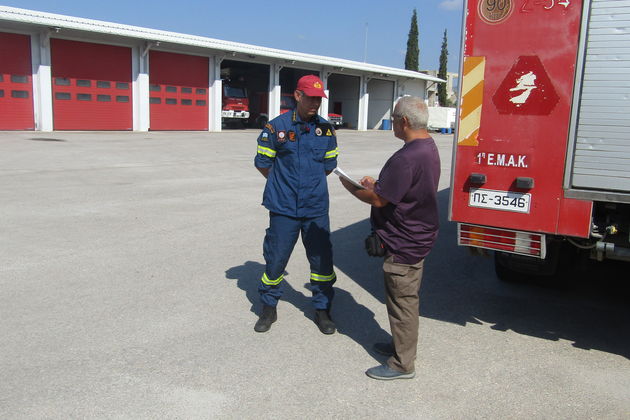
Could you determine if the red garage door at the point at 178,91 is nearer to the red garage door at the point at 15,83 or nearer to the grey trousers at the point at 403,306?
the red garage door at the point at 15,83

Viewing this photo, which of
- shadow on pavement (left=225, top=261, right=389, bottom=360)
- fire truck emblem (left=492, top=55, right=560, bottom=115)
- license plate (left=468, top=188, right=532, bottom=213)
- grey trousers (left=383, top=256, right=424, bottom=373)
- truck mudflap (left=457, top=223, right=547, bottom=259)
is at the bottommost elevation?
shadow on pavement (left=225, top=261, right=389, bottom=360)

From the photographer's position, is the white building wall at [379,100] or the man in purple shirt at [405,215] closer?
the man in purple shirt at [405,215]

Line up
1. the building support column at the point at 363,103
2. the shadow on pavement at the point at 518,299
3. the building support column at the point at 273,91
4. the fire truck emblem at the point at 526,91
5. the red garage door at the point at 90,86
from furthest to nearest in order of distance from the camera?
the building support column at the point at 363,103 → the building support column at the point at 273,91 → the red garage door at the point at 90,86 → the shadow on pavement at the point at 518,299 → the fire truck emblem at the point at 526,91

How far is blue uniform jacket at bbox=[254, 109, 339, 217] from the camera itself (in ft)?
13.9

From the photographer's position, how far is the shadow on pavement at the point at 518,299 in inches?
177

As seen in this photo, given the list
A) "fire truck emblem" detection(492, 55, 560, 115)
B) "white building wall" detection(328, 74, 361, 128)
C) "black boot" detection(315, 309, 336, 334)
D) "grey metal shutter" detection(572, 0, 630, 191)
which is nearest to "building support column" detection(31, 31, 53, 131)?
"black boot" detection(315, 309, 336, 334)

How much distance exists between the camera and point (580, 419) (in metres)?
3.18

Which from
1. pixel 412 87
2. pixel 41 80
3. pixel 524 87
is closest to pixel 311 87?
pixel 524 87

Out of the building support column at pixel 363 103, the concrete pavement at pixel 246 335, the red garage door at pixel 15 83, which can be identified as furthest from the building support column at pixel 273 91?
the concrete pavement at pixel 246 335

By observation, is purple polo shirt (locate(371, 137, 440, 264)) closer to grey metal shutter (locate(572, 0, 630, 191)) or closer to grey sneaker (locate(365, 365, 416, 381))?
grey sneaker (locate(365, 365, 416, 381))

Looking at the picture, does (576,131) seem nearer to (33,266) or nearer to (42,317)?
(42,317)

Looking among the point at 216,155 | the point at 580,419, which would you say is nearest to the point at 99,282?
the point at 580,419

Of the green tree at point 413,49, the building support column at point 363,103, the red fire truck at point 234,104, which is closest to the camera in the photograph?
the red fire truck at point 234,104

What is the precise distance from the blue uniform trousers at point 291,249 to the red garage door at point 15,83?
2218cm
